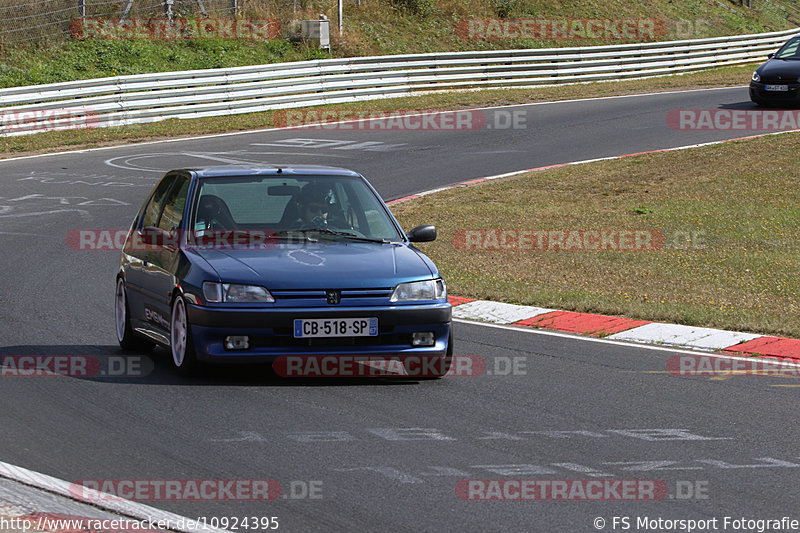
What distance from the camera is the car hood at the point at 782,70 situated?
27594 millimetres

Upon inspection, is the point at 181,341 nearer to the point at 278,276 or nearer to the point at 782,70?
the point at 278,276

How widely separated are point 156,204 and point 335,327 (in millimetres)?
2683

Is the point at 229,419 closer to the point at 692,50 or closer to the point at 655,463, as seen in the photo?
the point at 655,463

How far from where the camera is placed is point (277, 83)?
3041cm

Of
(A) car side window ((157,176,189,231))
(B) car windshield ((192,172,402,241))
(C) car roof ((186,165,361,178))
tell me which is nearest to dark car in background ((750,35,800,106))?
(C) car roof ((186,165,361,178))

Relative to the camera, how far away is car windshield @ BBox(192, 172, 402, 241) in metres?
9.20

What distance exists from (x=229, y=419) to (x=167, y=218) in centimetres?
273

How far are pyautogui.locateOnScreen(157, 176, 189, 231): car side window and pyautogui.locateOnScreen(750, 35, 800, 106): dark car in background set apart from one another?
21.0 meters

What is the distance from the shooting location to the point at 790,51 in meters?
28.9

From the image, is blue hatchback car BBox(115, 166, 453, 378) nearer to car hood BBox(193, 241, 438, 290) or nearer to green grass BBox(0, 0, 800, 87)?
car hood BBox(193, 241, 438, 290)

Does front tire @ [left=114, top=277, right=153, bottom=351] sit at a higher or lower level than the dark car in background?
lower

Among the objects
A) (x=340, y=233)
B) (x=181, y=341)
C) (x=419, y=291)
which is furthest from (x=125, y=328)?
(x=419, y=291)

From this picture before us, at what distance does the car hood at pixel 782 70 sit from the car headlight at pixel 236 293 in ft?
72.7
